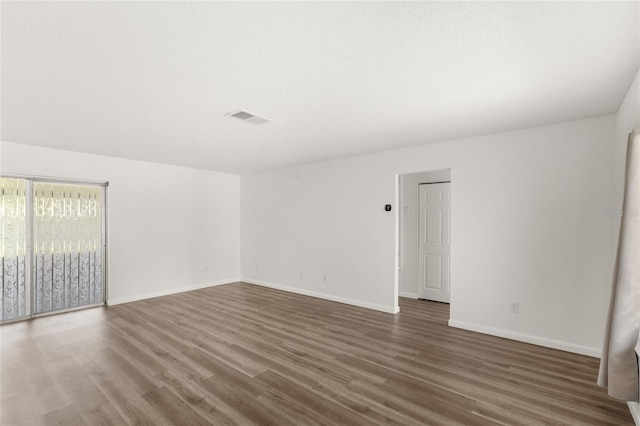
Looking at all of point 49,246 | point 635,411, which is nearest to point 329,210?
point 635,411

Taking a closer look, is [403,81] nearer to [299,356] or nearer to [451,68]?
[451,68]

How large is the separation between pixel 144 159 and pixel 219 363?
4.20 meters

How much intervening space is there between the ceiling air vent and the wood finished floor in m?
2.55

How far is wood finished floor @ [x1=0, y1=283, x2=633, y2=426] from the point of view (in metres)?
2.29

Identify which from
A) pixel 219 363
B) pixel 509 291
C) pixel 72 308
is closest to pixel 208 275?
pixel 72 308

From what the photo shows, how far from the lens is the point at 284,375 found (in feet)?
9.34

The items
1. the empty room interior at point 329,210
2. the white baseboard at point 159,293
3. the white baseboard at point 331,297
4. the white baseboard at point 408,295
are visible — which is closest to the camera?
the empty room interior at point 329,210

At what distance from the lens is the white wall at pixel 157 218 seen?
4961 mm

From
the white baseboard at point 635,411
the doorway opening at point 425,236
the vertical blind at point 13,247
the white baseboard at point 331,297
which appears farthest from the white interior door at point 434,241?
the vertical blind at point 13,247

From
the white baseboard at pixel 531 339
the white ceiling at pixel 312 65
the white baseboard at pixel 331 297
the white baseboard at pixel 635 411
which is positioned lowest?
the white baseboard at pixel 331 297

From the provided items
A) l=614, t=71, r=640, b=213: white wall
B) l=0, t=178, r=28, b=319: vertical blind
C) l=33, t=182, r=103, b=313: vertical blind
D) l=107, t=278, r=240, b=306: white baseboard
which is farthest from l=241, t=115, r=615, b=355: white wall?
l=0, t=178, r=28, b=319: vertical blind

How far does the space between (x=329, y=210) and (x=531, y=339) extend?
351cm

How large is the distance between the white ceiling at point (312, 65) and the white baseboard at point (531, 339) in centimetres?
253

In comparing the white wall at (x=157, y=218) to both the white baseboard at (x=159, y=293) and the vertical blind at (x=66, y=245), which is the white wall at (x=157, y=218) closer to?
the white baseboard at (x=159, y=293)
